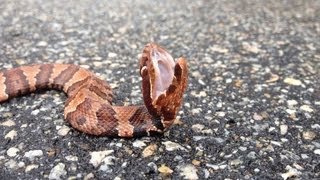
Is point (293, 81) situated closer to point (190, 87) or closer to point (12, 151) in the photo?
point (190, 87)

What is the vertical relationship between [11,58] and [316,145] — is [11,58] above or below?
above

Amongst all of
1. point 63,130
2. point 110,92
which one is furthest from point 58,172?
point 110,92

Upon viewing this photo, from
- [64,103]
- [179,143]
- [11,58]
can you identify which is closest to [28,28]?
[11,58]

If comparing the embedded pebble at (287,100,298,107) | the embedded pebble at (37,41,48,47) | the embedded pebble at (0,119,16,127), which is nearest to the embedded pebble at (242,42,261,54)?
the embedded pebble at (287,100,298,107)

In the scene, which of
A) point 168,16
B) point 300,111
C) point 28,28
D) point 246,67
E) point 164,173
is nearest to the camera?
point 164,173

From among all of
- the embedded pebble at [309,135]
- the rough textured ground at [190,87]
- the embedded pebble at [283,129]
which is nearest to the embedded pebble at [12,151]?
the rough textured ground at [190,87]

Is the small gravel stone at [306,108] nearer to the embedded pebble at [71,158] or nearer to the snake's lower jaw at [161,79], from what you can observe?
the snake's lower jaw at [161,79]

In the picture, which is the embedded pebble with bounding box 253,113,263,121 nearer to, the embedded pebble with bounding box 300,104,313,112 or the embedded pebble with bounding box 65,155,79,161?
the embedded pebble with bounding box 300,104,313,112

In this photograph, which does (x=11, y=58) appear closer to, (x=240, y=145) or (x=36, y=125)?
(x=36, y=125)
